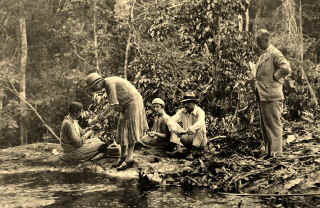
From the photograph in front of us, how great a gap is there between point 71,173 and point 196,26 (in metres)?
4.19

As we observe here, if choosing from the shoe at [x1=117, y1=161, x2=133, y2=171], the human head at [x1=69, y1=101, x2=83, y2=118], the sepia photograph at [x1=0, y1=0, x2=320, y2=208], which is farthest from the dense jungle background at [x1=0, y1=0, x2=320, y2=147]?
the shoe at [x1=117, y1=161, x2=133, y2=171]

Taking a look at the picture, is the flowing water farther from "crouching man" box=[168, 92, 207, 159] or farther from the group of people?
"crouching man" box=[168, 92, 207, 159]

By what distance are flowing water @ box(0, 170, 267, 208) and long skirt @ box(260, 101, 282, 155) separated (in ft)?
4.77

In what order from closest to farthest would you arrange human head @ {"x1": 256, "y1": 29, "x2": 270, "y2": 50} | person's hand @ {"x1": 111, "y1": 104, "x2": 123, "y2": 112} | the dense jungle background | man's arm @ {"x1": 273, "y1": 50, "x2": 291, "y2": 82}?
man's arm @ {"x1": 273, "y1": 50, "x2": 291, "y2": 82}, human head @ {"x1": 256, "y1": 29, "x2": 270, "y2": 50}, person's hand @ {"x1": 111, "y1": 104, "x2": 123, "y2": 112}, the dense jungle background

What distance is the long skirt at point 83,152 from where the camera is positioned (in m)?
7.11

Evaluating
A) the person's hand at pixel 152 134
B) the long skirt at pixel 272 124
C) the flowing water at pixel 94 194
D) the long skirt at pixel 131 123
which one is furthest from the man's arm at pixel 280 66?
the person's hand at pixel 152 134

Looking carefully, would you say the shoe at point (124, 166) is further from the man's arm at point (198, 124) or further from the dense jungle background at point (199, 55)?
the dense jungle background at point (199, 55)

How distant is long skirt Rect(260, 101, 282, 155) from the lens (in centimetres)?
598

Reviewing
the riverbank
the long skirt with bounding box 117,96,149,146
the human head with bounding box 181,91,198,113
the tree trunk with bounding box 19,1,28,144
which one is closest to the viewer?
the riverbank

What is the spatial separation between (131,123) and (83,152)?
1.29m

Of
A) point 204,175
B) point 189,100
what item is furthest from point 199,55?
point 204,175

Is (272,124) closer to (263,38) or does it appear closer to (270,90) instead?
(270,90)

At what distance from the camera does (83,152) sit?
7.11 meters

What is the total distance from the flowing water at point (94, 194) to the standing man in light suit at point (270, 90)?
4.89 ft
